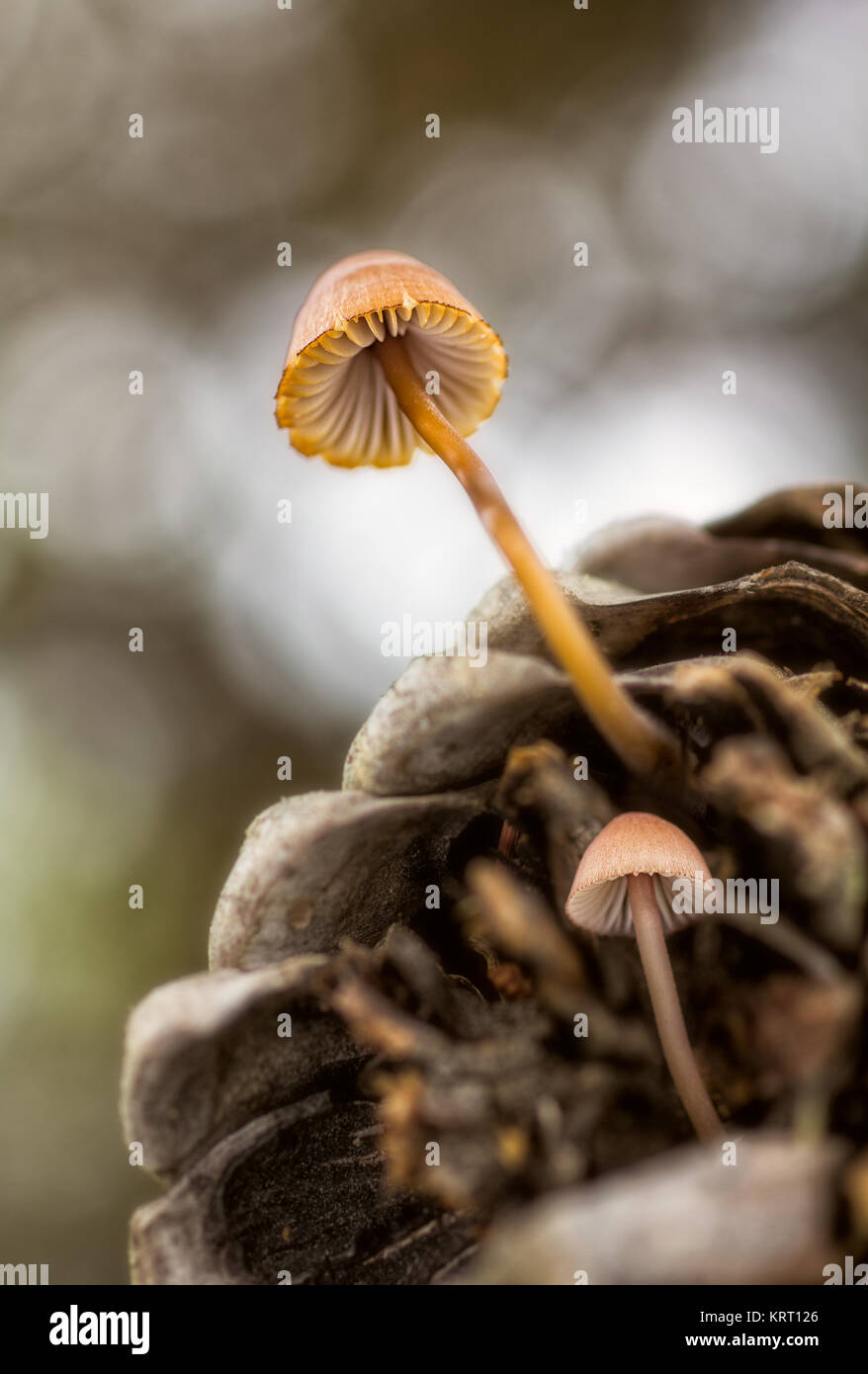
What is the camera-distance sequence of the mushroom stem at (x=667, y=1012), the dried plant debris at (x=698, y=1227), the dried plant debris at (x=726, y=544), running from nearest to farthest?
the dried plant debris at (x=698, y=1227) → the mushroom stem at (x=667, y=1012) → the dried plant debris at (x=726, y=544)

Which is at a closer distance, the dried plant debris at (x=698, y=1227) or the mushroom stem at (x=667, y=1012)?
the dried plant debris at (x=698, y=1227)

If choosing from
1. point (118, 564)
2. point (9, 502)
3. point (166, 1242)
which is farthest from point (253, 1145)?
point (9, 502)

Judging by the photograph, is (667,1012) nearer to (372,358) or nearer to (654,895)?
(654,895)

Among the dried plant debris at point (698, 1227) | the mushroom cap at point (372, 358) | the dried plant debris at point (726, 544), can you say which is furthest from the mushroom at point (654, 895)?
the mushroom cap at point (372, 358)

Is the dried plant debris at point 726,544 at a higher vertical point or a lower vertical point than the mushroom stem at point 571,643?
higher

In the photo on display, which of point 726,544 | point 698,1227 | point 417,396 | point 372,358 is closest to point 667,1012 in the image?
point 698,1227

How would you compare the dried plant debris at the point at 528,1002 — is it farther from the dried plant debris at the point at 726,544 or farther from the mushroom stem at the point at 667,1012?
the dried plant debris at the point at 726,544

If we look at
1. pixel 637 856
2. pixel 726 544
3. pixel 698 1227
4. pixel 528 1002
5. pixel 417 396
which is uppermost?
pixel 417 396
